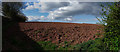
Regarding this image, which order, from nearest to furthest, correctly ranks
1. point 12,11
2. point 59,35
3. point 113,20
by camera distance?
point 113,20 < point 59,35 < point 12,11

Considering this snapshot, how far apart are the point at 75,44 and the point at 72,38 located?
2.64 feet

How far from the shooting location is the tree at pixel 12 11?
13133 millimetres

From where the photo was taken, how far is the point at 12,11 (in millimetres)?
13219

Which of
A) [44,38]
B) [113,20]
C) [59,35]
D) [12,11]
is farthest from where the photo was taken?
[12,11]

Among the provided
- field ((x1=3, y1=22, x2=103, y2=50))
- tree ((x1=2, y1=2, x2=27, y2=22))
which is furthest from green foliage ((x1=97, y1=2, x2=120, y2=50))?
tree ((x1=2, y1=2, x2=27, y2=22))

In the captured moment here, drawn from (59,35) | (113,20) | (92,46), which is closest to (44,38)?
(59,35)

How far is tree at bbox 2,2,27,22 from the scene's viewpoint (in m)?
13.1

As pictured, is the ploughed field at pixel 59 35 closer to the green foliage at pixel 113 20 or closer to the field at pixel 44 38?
the field at pixel 44 38

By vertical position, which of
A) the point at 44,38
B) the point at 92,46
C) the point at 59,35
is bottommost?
the point at 92,46

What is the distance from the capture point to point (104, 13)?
523 centimetres

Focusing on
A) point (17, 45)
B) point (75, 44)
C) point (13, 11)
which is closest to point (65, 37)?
point (75, 44)

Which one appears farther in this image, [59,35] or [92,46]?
[59,35]

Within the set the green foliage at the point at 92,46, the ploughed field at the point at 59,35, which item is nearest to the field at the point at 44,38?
the ploughed field at the point at 59,35

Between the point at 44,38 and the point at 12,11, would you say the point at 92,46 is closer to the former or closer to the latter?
the point at 44,38
